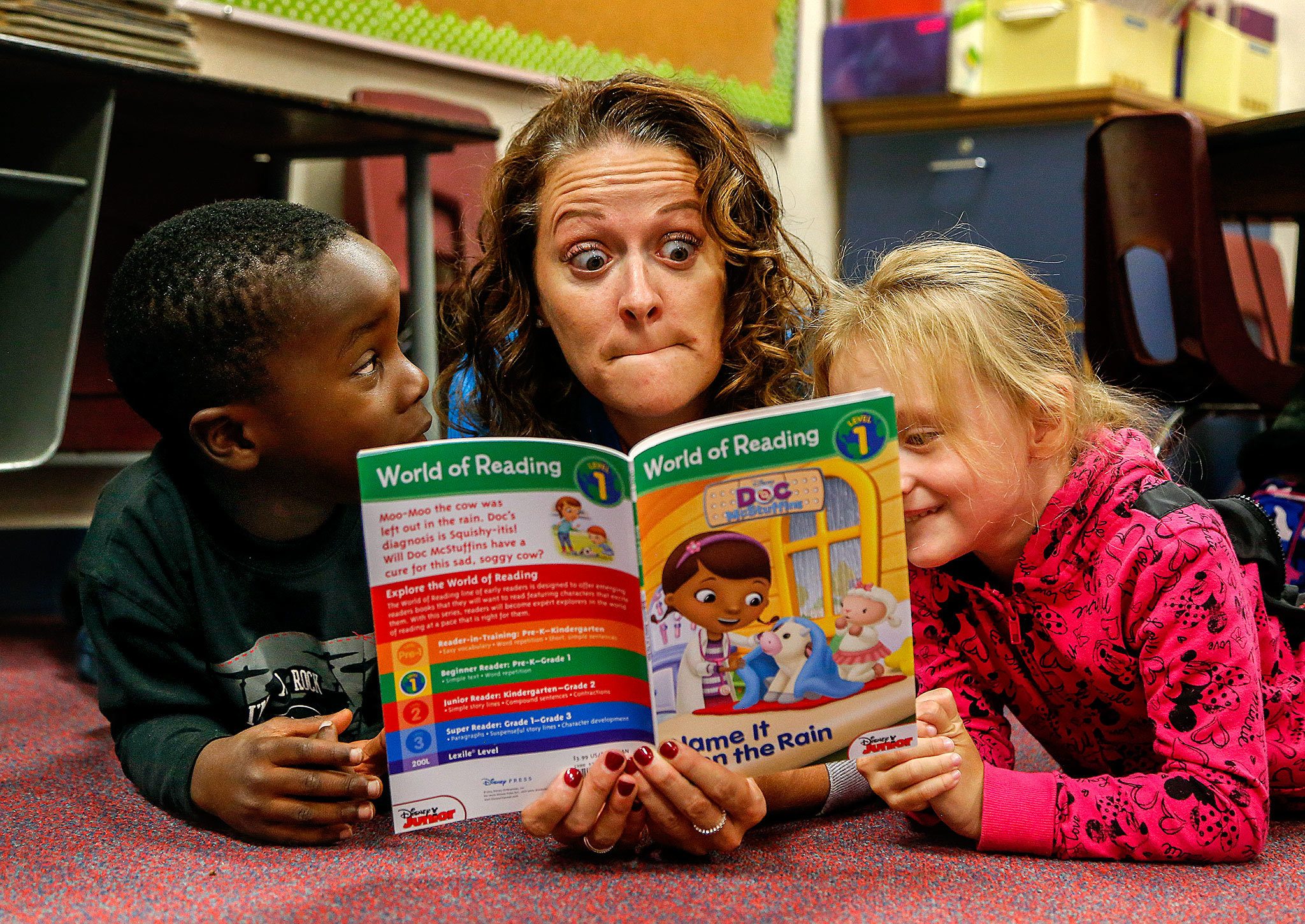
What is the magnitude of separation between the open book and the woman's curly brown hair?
43 centimetres

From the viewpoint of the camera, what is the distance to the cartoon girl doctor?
0.74 metres

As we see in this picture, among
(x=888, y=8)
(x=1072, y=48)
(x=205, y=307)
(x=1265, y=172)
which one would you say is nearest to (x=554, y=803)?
(x=205, y=307)

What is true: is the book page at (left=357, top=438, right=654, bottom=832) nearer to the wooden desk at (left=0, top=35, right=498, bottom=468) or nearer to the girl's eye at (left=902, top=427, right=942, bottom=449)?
the girl's eye at (left=902, top=427, right=942, bottom=449)

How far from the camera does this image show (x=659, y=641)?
0.74m

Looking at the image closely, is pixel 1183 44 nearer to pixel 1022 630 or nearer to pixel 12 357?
pixel 1022 630

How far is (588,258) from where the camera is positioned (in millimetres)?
1108

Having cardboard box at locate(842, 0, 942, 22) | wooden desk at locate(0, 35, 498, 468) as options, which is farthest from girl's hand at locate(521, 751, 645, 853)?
cardboard box at locate(842, 0, 942, 22)

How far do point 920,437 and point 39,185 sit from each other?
1237mm

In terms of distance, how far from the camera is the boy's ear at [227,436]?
0.94 meters

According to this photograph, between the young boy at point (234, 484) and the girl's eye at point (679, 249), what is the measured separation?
0.87 ft

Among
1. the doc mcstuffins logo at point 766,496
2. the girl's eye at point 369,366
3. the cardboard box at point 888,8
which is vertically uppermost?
the cardboard box at point 888,8

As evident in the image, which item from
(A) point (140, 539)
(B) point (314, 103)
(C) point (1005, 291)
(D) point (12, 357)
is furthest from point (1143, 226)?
(D) point (12, 357)

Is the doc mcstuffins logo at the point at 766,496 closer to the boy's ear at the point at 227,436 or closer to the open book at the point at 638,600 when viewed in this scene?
Result: the open book at the point at 638,600

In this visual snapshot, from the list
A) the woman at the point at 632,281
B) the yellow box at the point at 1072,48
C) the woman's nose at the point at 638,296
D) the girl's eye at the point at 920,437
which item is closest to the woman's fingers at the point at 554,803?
the woman at the point at 632,281
